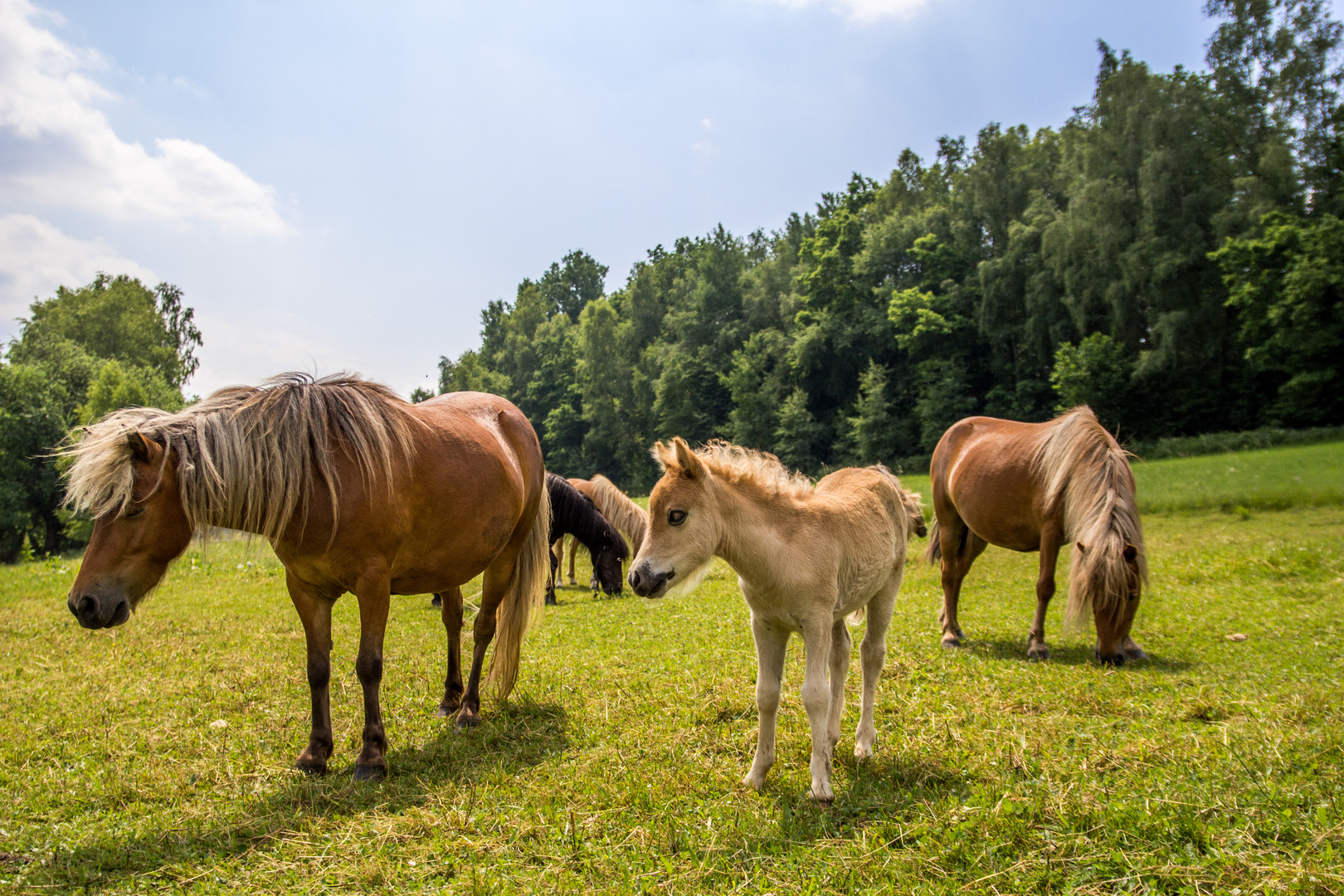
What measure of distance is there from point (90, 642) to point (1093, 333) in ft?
144

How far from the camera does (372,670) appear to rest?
436cm

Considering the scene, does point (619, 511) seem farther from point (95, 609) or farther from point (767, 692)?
point (95, 609)

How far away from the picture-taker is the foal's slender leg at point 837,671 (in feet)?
13.7

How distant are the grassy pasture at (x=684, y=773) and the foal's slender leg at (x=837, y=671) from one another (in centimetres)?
31

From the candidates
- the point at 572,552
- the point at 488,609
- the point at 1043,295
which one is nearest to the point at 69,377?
the point at 572,552

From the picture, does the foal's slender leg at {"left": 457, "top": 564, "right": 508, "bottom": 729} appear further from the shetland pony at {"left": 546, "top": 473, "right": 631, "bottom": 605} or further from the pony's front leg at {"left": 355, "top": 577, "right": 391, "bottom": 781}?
the shetland pony at {"left": 546, "top": 473, "right": 631, "bottom": 605}

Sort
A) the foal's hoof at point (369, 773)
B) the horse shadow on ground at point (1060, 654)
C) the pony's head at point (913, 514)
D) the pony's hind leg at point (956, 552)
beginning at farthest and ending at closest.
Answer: the pony's hind leg at point (956, 552)
the horse shadow on ground at point (1060, 654)
the pony's head at point (913, 514)
the foal's hoof at point (369, 773)

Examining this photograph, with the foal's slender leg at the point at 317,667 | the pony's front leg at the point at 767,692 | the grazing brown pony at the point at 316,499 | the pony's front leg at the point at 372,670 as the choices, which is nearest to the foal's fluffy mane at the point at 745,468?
the pony's front leg at the point at 767,692

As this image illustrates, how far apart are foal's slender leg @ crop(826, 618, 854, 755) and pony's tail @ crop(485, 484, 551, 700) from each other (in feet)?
9.05

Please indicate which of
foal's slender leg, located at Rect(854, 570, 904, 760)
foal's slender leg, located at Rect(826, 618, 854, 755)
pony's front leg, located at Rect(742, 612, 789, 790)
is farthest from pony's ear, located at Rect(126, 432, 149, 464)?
foal's slender leg, located at Rect(854, 570, 904, 760)

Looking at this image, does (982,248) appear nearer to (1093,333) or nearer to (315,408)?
(1093,333)

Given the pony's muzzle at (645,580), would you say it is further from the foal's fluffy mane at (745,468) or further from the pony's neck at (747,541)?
the foal's fluffy mane at (745,468)

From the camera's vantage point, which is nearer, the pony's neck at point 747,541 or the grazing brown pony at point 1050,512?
the pony's neck at point 747,541

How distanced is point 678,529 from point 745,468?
0.65 metres
